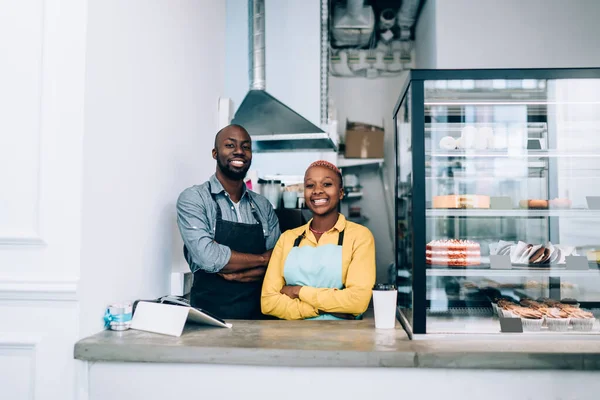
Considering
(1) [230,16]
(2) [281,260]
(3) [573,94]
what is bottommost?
(2) [281,260]

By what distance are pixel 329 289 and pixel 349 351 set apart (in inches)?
23.5

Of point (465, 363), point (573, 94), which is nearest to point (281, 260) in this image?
point (465, 363)

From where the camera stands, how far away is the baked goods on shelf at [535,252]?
2289 mm

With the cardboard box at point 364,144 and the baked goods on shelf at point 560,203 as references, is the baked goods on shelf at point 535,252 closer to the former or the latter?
the baked goods on shelf at point 560,203

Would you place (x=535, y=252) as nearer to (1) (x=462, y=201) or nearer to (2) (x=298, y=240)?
(1) (x=462, y=201)

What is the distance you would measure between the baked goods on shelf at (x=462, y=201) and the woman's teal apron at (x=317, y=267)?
534mm

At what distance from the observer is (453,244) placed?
229 centimetres

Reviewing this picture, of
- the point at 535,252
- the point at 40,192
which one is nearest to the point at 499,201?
the point at 535,252

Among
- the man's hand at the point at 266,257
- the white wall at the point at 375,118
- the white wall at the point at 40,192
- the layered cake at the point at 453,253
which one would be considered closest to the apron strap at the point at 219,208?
the man's hand at the point at 266,257

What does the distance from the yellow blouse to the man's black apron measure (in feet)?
0.74

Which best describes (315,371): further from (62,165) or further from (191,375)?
(62,165)

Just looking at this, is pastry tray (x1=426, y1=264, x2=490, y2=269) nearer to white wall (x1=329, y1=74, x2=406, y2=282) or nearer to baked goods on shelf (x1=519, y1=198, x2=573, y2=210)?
baked goods on shelf (x1=519, y1=198, x2=573, y2=210)

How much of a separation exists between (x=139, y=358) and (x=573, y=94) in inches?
81.5

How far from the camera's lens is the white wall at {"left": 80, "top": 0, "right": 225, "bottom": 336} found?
1.96m
